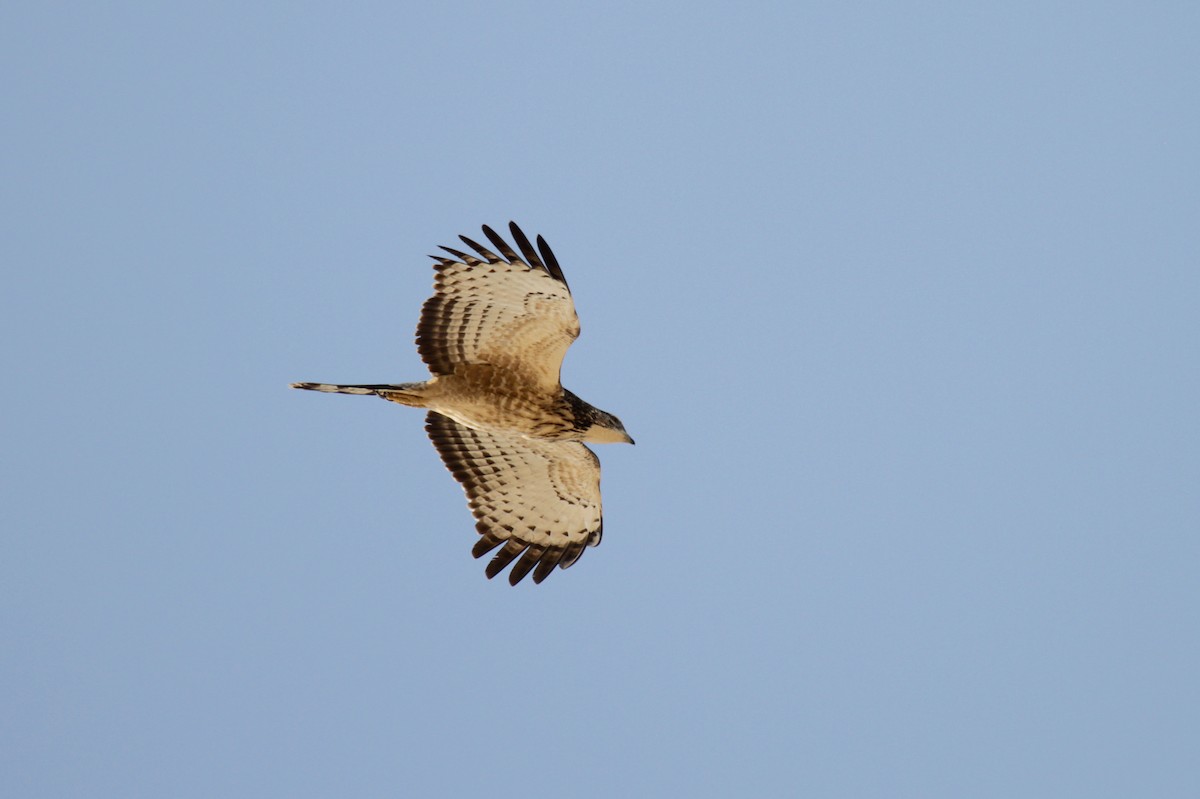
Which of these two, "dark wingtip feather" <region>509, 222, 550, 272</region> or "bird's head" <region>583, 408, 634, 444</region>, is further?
"bird's head" <region>583, 408, 634, 444</region>

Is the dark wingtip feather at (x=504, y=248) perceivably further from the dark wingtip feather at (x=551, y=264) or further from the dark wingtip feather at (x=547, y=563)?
the dark wingtip feather at (x=547, y=563)

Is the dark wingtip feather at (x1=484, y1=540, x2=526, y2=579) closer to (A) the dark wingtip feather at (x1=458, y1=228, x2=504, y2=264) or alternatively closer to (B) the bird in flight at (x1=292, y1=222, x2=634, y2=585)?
(B) the bird in flight at (x1=292, y1=222, x2=634, y2=585)

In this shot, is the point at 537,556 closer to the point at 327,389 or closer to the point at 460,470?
the point at 460,470

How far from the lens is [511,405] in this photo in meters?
11.2

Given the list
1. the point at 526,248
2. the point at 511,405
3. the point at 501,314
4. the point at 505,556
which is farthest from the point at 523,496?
the point at 526,248

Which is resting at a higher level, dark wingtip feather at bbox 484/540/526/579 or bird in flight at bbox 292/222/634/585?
bird in flight at bbox 292/222/634/585

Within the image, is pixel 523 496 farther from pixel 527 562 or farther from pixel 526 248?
pixel 526 248

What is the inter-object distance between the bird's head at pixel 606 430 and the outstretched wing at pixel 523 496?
558mm

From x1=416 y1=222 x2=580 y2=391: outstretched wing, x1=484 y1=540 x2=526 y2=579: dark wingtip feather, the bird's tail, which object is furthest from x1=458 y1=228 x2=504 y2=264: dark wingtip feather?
x1=484 y1=540 x2=526 y2=579: dark wingtip feather

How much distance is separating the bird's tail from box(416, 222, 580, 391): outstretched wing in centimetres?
21

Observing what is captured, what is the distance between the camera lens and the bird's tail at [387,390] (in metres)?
10.9

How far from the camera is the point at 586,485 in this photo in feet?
39.3

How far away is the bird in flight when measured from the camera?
10.8 m

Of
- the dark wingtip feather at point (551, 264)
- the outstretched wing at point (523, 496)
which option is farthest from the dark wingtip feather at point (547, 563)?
the dark wingtip feather at point (551, 264)
